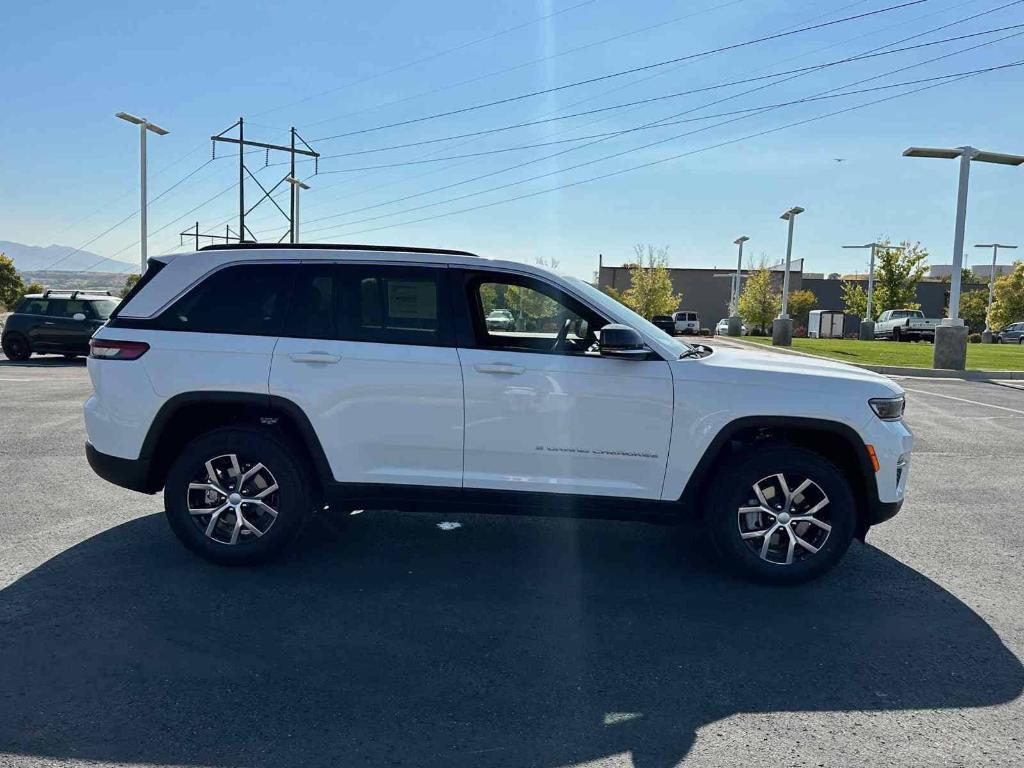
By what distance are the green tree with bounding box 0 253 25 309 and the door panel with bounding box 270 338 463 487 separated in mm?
63580

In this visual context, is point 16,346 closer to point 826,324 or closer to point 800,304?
point 826,324

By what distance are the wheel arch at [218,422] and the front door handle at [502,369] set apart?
106 centimetres

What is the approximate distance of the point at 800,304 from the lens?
6700 centimetres

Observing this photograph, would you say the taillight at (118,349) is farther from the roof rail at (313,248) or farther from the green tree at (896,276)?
the green tree at (896,276)

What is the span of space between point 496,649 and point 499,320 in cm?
208

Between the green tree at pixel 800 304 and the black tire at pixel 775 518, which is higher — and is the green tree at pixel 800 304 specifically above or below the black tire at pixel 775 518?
above

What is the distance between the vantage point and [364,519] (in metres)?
5.64

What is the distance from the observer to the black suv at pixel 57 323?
58.4ft

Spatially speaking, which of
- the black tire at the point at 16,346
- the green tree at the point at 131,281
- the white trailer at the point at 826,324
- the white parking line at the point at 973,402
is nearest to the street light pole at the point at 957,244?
the white parking line at the point at 973,402

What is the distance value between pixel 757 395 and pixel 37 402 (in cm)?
1088

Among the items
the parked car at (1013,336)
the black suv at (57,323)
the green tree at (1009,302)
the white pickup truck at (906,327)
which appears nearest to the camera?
the black suv at (57,323)

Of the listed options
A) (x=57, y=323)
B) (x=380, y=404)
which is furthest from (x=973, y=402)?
(x=57, y=323)

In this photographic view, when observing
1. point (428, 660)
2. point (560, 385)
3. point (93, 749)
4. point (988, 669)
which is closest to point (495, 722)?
point (428, 660)

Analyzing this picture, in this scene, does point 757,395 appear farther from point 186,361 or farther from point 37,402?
point 37,402
